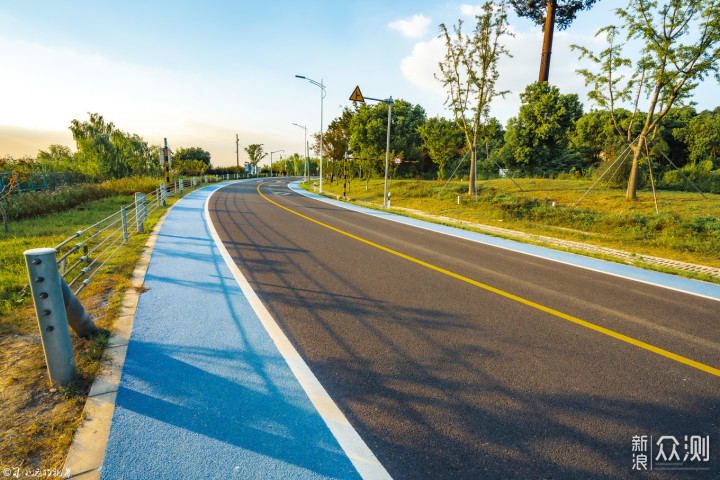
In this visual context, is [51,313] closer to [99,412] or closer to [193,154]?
[99,412]

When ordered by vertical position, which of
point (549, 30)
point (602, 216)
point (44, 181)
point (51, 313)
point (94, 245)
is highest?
point (549, 30)

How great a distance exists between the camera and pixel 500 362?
354cm

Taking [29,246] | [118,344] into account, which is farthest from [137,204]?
[118,344]

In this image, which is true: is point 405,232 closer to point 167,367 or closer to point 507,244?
point 507,244

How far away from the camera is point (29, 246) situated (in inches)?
334

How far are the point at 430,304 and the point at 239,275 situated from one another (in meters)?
3.56

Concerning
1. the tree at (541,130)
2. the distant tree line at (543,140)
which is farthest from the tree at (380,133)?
the tree at (541,130)

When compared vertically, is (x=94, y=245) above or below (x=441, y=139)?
below

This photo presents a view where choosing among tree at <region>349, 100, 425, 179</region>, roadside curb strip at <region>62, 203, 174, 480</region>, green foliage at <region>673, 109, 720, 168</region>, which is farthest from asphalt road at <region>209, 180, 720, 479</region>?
green foliage at <region>673, 109, 720, 168</region>

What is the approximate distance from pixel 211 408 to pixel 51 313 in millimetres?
1660

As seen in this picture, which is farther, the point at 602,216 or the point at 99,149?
the point at 99,149

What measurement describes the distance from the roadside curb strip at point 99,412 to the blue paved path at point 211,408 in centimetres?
6

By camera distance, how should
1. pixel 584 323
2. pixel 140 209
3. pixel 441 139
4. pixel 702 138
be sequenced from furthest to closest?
pixel 702 138
pixel 441 139
pixel 140 209
pixel 584 323

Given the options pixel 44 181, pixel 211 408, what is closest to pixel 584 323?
pixel 211 408
